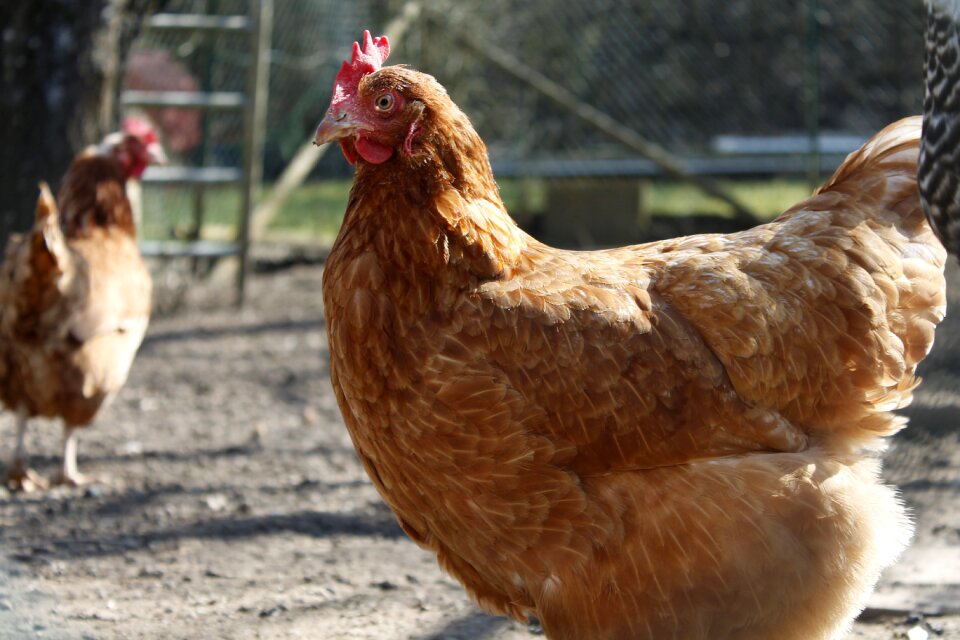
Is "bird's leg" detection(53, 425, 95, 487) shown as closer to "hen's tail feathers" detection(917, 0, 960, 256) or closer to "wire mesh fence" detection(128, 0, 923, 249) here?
"hen's tail feathers" detection(917, 0, 960, 256)

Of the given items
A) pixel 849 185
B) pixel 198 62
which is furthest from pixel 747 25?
pixel 849 185

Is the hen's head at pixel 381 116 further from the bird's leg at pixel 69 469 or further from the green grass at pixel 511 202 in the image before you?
the green grass at pixel 511 202

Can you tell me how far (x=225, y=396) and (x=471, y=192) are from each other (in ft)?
10.6

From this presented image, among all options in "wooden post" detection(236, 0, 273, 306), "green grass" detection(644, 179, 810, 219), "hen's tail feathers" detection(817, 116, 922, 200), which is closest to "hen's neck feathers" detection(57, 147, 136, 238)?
"wooden post" detection(236, 0, 273, 306)

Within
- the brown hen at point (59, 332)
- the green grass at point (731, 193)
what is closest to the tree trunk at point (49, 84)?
the brown hen at point (59, 332)

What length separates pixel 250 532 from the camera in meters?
3.64

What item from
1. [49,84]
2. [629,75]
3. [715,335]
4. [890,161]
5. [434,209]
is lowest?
[715,335]

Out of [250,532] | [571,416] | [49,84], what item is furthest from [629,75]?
[571,416]

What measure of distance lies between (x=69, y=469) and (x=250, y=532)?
97 cm

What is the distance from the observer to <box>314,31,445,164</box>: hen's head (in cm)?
232

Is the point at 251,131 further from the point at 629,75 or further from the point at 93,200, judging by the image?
the point at 629,75

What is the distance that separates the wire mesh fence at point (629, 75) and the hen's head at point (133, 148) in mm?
3072

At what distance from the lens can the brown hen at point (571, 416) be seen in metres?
2.29

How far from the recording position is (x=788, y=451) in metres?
2.47
